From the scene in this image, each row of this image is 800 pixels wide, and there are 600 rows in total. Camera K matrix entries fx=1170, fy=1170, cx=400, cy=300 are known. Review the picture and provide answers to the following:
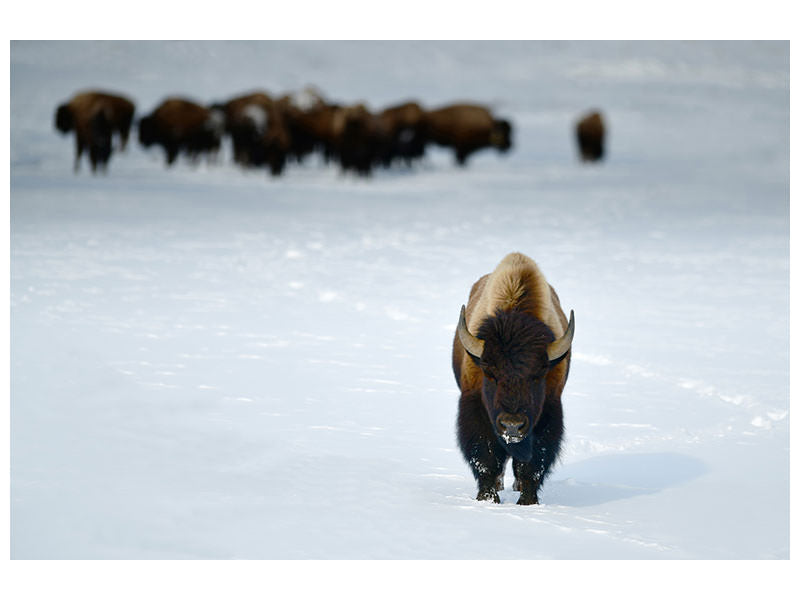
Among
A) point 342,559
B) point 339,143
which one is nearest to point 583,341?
point 342,559

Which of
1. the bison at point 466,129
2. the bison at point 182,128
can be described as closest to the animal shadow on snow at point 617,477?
the bison at point 182,128

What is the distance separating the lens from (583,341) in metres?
7.96

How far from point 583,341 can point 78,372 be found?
337 cm

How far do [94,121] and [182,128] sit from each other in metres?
5.17

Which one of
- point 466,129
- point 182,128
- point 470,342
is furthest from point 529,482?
point 466,129

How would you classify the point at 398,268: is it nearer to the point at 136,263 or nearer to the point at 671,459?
the point at 136,263

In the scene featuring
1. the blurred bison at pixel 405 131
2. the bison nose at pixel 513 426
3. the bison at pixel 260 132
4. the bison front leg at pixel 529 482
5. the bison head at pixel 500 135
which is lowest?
the bison front leg at pixel 529 482

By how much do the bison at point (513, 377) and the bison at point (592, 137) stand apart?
27.3 meters

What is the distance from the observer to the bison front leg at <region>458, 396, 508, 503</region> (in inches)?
192

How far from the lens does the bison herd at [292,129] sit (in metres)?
21.8

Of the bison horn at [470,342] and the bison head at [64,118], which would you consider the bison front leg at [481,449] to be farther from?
the bison head at [64,118]

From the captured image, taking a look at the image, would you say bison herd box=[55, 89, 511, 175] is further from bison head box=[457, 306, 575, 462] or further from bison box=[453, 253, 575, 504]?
bison head box=[457, 306, 575, 462]

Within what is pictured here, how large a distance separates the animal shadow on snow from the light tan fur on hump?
0.71 m

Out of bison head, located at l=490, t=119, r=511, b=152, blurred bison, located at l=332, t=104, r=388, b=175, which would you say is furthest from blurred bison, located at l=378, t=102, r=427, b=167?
blurred bison, located at l=332, t=104, r=388, b=175
